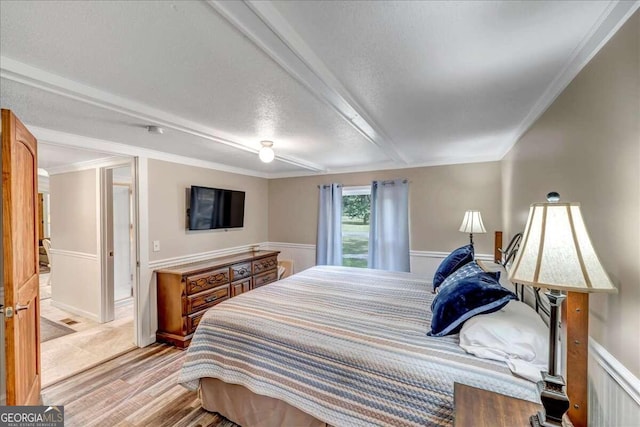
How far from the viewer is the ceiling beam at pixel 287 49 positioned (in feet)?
3.52

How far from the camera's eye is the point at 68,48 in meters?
1.32

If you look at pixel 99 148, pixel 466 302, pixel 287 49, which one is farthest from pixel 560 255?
pixel 99 148

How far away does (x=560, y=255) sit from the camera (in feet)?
2.96

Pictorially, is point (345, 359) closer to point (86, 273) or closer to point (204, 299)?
point (204, 299)

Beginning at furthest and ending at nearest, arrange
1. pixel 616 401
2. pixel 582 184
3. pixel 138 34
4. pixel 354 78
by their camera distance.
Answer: pixel 354 78 → pixel 582 184 → pixel 138 34 → pixel 616 401

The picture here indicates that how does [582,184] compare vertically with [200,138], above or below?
below

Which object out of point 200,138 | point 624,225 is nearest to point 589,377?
point 624,225

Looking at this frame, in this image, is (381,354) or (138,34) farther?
(381,354)

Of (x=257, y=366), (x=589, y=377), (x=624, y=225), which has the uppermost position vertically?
(x=624, y=225)

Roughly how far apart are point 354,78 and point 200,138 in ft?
6.00

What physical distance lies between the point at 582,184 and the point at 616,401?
99 centimetres

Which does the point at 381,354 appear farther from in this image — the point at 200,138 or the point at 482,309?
the point at 200,138

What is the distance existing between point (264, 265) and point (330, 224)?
1.35 m

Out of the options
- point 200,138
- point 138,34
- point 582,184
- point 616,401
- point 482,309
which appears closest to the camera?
point 616,401
